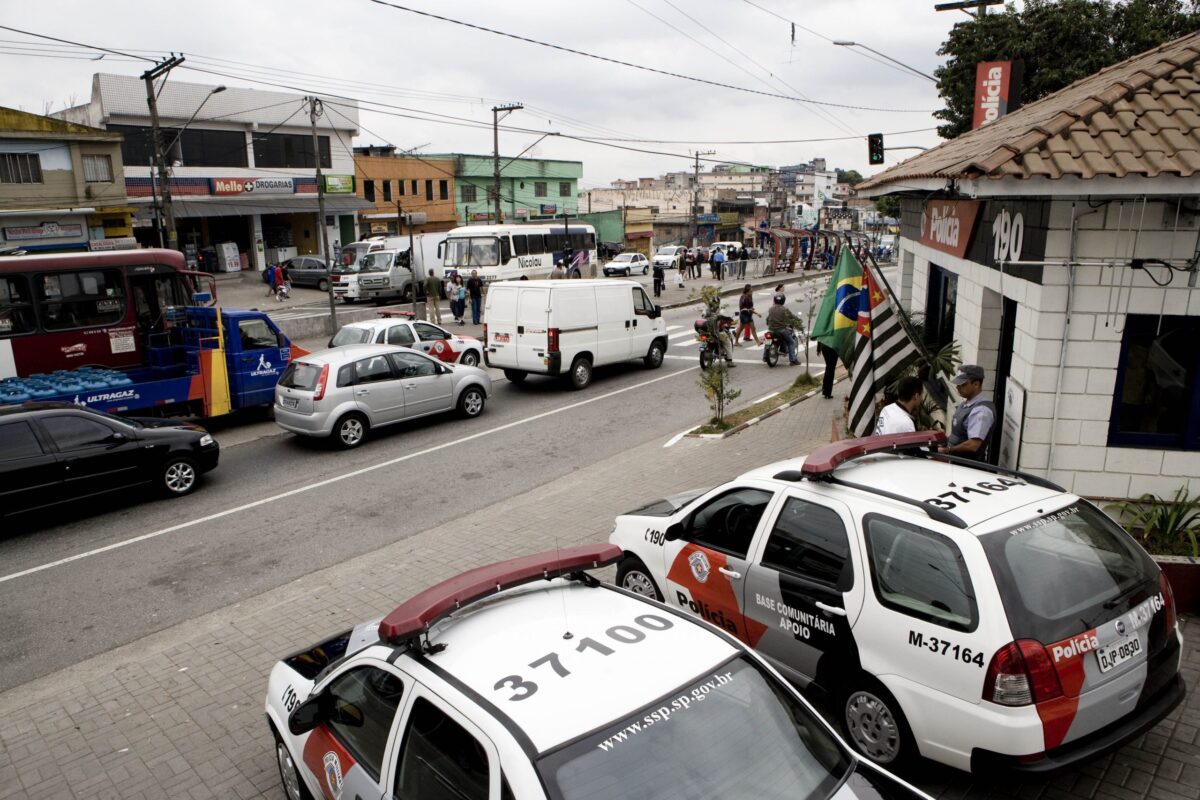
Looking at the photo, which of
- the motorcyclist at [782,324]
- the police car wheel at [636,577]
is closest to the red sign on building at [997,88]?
the motorcyclist at [782,324]

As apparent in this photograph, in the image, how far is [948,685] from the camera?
424 cm

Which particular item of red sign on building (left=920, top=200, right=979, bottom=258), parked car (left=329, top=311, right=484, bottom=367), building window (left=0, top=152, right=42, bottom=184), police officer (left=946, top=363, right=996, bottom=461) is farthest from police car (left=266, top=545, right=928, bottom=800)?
building window (left=0, top=152, right=42, bottom=184)

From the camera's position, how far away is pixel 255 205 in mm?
44406

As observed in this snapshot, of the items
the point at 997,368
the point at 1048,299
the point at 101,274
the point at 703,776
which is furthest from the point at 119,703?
the point at 101,274

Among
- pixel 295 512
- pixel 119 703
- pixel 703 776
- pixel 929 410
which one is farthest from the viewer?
pixel 295 512

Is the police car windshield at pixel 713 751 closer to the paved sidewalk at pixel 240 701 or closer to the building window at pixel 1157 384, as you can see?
the paved sidewalk at pixel 240 701

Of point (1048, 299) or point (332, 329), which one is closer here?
point (1048, 299)

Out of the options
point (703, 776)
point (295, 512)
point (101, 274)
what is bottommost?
point (295, 512)

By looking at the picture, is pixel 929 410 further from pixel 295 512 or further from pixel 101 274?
pixel 101 274

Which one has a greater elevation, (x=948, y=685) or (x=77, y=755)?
(x=948, y=685)

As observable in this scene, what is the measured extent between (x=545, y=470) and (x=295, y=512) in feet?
11.7

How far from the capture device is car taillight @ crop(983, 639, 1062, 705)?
3992 mm

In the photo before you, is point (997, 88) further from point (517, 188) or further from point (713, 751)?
point (517, 188)

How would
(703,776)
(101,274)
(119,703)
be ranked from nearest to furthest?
(703,776)
(119,703)
(101,274)
